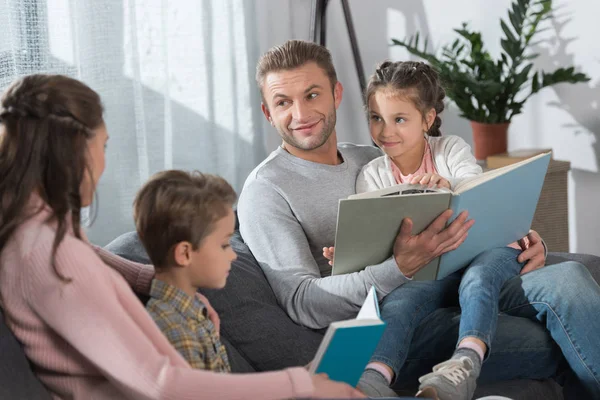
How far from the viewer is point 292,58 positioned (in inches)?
85.1

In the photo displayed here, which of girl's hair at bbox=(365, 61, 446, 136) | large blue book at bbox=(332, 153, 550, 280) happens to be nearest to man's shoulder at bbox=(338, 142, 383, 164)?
girl's hair at bbox=(365, 61, 446, 136)

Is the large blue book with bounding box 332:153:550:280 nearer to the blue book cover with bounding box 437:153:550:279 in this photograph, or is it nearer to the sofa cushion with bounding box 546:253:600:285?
the blue book cover with bounding box 437:153:550:279

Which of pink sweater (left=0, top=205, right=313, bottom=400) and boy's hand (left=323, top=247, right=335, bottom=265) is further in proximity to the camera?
boy's hand (left=323, top=247, right=335, bottom=265)

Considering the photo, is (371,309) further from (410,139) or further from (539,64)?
(539,64)

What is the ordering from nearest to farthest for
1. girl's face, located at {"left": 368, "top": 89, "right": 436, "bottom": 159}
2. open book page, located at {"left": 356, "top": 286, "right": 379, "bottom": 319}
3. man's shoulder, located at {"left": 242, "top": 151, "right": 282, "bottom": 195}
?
1. open book page, located at {"left": 356, "top": 286, "right": 379, "bottom": 319}
2. man's shoulder, located at {"left": 242, "top": 151, "right": 282, "bottom": 195}
3. girl's face, located at {"left": 368, "top": 89, "right": 436, "bottom": 159}

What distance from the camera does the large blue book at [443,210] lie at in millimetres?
1770

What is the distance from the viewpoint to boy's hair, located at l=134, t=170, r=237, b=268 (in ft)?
4.51

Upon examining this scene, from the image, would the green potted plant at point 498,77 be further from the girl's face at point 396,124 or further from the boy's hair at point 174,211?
the boy's hair at point 174,211

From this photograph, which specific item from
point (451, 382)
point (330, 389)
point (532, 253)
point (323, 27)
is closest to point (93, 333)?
point (330, 389)

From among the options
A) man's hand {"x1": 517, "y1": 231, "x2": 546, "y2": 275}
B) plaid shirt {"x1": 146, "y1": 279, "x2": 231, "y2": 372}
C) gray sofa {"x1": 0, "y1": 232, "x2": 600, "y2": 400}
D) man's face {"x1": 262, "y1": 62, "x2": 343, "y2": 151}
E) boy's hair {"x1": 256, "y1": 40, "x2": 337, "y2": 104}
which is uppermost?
boy's hair {"x1": 256, "y1": 40, "x2": 337, "y2": 104}

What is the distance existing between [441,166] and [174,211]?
41.0 inches

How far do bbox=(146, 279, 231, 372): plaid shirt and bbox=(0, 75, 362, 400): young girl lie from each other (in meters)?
0.11

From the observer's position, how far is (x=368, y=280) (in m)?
1.88

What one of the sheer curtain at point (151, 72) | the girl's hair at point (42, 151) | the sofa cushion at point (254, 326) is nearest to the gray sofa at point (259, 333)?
the sofa cushion at point (254, 326)
